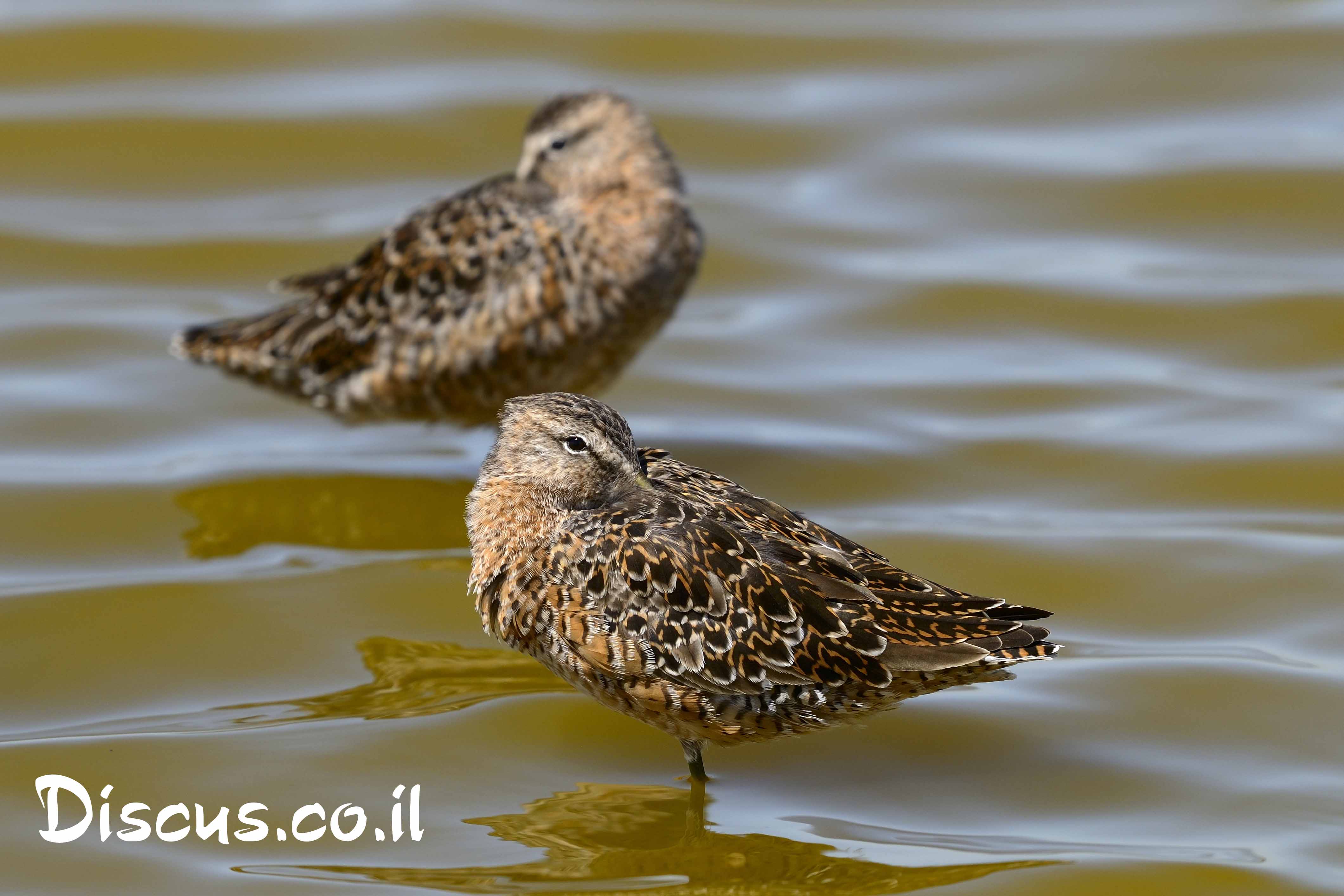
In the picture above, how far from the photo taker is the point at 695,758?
5.90 metres

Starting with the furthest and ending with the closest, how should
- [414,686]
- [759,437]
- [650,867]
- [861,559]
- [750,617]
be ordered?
1. [759,437]
2. [414,686]
3. [861,559]
4. [650,867]
5. [750,617]

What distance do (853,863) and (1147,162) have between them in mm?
6946

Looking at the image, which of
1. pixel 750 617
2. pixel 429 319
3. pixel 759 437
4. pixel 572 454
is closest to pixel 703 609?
pixel 750 617

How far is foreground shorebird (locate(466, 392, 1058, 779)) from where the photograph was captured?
18.1ft

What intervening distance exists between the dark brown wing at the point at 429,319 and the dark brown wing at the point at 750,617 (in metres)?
2.63

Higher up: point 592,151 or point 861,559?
point 592,151

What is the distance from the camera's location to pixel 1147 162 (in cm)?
1148

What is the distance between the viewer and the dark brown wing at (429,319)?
8.13 m

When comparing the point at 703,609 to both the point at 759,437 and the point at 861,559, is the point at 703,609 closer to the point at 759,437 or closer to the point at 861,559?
the point at 861,559

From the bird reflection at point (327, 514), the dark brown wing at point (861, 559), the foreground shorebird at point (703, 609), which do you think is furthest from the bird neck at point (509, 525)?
the bird reflection at point (327, 514)

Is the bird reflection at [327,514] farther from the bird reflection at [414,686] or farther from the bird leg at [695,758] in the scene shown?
the bird leg at [695,758]

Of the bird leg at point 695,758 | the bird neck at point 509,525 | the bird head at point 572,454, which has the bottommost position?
the bird leg at point 695,758

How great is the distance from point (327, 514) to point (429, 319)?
924 mm

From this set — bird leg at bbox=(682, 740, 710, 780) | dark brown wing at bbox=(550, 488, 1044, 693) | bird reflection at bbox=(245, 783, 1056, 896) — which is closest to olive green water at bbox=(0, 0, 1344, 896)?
bird reflection at bbox=(245, 783, 1056, 896)
